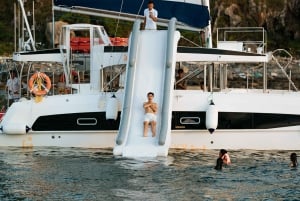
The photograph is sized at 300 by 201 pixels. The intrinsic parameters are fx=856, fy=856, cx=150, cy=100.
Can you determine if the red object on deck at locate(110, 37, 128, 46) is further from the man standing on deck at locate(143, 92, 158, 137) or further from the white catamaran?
the man standing on deck at locate(143, 92, 158, 137)

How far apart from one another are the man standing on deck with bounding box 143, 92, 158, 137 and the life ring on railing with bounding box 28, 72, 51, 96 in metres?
3.38

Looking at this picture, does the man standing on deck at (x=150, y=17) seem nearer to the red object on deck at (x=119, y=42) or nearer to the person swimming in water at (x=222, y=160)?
the red object on deck at (x=119, y=42)

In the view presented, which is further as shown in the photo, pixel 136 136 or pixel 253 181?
pixel 136 136

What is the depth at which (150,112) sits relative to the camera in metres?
23.2

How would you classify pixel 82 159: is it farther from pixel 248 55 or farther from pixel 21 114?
pixel 248 55

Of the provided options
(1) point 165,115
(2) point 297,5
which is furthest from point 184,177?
(2) point 297,5

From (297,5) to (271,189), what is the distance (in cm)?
5763

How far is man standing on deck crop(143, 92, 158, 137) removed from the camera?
2303 centimetres

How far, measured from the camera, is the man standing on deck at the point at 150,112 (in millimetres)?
23031

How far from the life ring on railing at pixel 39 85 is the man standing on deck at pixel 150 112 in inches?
133

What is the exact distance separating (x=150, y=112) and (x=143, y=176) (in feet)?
11.3

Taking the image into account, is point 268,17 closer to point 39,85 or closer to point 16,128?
point 39,85

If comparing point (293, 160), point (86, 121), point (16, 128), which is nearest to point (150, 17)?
point (86, 121)

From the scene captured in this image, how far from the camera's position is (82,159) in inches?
904
